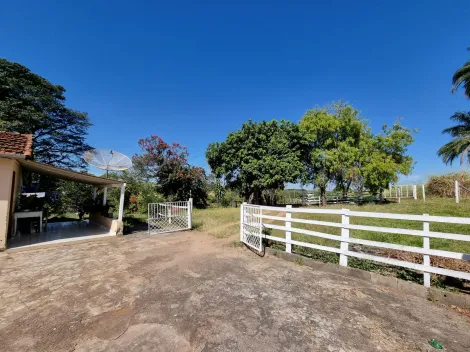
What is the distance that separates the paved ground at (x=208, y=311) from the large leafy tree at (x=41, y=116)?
51.6 ft

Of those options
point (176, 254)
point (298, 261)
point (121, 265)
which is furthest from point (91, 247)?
point (298, 261)

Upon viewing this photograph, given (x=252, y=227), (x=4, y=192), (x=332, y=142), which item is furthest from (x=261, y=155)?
(x=4, y=192)

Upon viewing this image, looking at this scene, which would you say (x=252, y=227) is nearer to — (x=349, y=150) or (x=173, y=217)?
(x=173, y=217)

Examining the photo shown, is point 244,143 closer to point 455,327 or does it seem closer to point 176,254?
point 176,254

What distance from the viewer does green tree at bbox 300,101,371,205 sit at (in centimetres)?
1877

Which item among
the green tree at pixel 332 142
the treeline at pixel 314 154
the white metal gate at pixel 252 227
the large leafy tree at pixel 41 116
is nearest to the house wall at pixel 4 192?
the white metal gate at pixel 252 227

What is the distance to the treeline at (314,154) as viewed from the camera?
17047mm

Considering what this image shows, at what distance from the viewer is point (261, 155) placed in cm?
1730

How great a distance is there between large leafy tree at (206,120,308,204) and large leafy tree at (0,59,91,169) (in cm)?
1284

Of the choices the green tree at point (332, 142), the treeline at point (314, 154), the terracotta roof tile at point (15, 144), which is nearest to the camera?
the terracotta roof tile at point (15, 144)

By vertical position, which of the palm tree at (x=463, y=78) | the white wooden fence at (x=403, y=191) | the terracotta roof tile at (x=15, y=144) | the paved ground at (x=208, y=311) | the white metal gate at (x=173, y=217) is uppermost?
the palm tree at (x=463, y=78)

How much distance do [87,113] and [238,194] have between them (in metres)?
16.8

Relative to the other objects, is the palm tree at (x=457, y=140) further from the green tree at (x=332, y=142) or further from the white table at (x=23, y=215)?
the white table at (x=23, y=215)

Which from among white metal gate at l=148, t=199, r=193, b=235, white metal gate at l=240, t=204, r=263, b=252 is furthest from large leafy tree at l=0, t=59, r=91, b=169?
white metal gate at l=240, t=204, r=263, b=252
